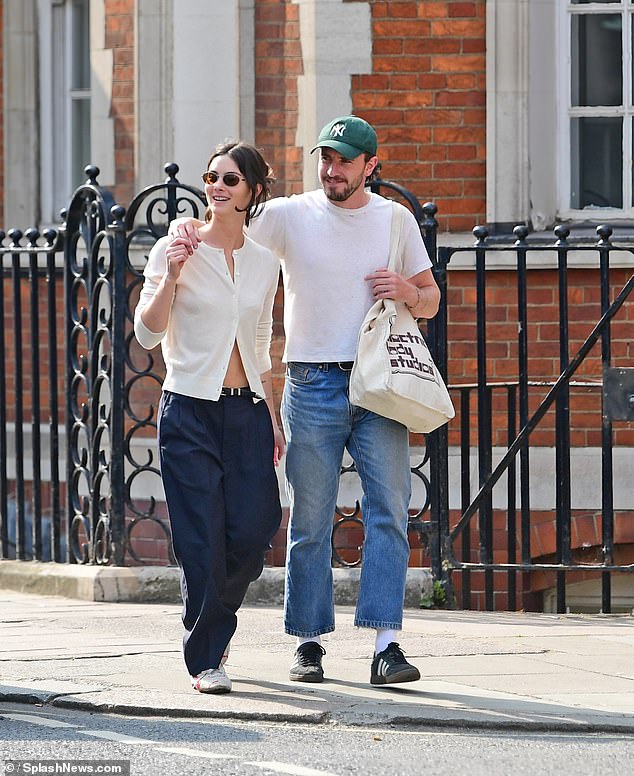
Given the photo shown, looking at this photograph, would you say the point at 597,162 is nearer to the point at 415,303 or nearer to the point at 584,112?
the point at 584,112

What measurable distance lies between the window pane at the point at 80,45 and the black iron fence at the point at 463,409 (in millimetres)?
1553

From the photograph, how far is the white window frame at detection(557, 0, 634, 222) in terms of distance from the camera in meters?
9.85

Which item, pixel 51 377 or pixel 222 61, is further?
pixel 222 61

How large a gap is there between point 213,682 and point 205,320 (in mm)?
1198

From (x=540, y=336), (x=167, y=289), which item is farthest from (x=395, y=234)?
(x=540, y=336)

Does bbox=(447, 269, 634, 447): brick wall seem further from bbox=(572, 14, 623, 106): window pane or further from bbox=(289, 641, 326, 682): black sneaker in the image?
bbox=(289, 641, 326, 682): black sneaker

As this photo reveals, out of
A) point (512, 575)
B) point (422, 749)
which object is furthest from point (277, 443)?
point (512, 575)

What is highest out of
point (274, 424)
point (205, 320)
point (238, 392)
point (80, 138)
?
point (80, 138)

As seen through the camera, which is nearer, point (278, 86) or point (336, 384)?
point (336, 384)

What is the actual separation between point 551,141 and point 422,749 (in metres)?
5.49

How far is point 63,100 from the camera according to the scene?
37.5 ft

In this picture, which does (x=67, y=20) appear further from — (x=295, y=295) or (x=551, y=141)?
(x=295, y=295)

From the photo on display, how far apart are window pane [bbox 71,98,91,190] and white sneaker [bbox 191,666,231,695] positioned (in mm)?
6176

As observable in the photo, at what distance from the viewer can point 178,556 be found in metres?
5.72
